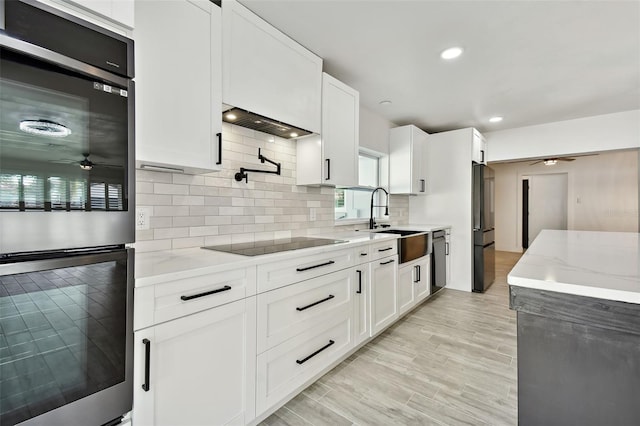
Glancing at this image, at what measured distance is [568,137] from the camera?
4250 millimetres

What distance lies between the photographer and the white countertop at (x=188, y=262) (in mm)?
1145

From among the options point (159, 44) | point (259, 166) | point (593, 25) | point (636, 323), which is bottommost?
point (636, 323)

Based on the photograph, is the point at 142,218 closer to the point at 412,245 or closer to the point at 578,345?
the point at 578,345

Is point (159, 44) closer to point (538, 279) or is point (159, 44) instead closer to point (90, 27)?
point (90, 27)

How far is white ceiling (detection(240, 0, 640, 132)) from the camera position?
1878 millimetres

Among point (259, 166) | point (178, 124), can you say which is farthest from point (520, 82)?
point (178, 124)

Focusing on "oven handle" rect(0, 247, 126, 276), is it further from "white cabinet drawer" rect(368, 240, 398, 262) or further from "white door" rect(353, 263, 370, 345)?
"white cabinet drawer" rect(368, 240, 398, 262)

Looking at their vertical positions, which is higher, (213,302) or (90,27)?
(90,27)

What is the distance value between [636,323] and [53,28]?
172cm

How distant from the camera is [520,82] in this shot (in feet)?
9.71

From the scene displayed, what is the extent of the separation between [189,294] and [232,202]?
1.02 metres

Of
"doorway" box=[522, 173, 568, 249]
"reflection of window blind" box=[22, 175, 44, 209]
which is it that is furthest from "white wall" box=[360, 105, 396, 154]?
"doorway" box=[522, 173, 568, 249]

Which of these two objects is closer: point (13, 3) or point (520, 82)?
point (13, 3)

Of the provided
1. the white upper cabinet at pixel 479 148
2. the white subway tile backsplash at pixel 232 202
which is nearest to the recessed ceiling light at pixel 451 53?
the white subway tile backsplash at pixel 232 202
